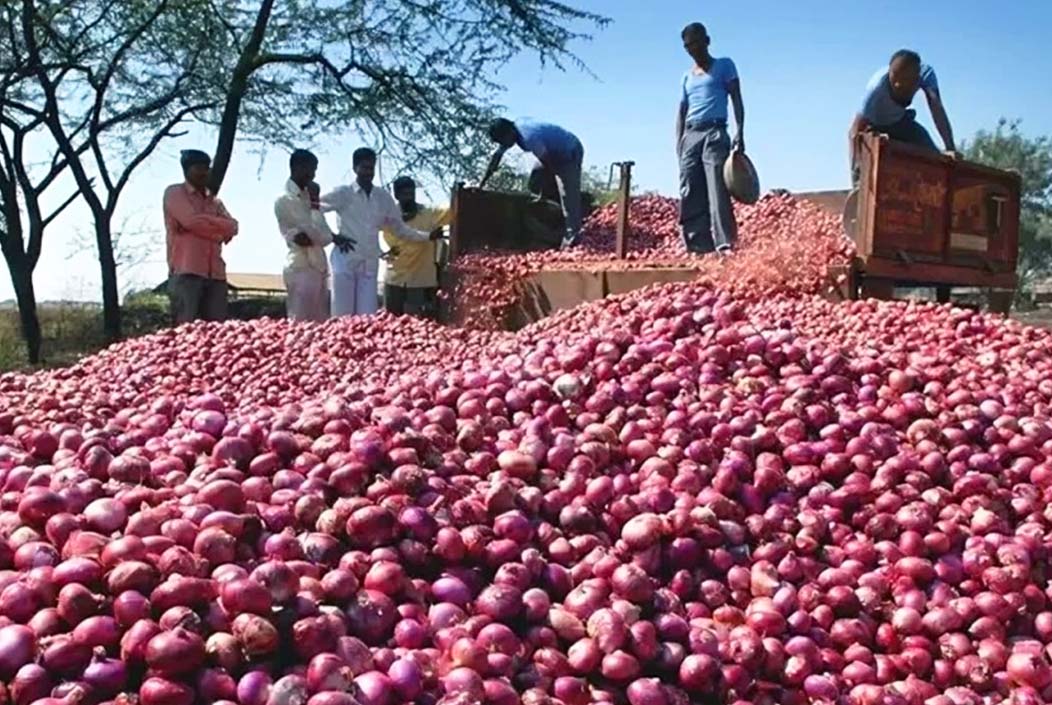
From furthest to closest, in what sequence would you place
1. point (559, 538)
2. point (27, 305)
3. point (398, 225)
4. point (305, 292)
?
point (27, 305), point (398, 225), point (305, 292), point (559, 538)

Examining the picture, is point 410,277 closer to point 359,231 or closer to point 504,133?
point 359,231

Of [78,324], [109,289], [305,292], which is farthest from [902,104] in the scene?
[78,324]

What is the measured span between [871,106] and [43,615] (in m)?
6.24

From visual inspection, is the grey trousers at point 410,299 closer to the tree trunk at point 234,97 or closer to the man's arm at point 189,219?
the man's arm at point 189,219

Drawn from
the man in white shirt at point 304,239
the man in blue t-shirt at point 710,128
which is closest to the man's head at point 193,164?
the man in white shirt at point 304,239

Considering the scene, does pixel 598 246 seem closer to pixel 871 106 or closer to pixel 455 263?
pixel 455 263

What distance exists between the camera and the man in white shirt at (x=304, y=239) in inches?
297

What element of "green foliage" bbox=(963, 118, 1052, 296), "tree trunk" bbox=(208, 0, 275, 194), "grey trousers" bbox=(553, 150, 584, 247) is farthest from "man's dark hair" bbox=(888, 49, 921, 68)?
"green foliage" bbox=(963, 118, 1052, 296)

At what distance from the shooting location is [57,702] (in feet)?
4.92

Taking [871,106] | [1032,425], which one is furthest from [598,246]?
[1032,425]

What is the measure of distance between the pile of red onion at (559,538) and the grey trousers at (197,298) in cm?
457

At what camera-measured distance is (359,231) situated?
8.07 m

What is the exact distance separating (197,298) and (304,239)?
930mm

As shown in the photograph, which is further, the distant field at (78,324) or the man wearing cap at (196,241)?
the distant field at (78,324)
